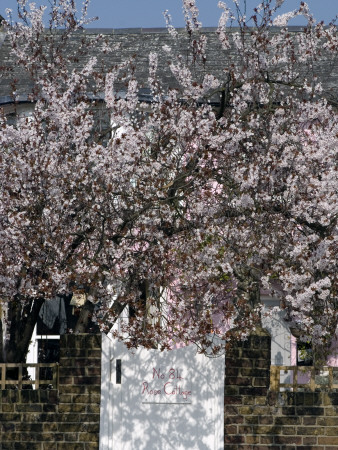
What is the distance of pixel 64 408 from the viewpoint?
1407cm

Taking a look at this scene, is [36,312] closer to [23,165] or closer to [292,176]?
[23,165]

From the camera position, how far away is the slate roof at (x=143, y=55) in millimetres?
24531

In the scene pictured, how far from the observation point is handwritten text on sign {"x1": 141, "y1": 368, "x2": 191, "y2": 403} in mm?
14023

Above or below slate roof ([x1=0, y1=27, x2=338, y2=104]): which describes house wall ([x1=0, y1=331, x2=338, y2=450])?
below

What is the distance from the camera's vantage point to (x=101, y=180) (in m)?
16.3

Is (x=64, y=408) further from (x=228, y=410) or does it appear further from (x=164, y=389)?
(x=228, y=410)

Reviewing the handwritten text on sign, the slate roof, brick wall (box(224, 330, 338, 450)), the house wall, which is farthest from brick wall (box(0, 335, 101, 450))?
the slate roof

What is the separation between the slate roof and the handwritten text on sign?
10298 millimetres

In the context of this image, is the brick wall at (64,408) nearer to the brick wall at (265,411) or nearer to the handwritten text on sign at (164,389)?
the handwritten text on sign at (164,389)

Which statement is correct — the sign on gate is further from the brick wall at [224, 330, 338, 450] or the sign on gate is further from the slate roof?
the slate roof

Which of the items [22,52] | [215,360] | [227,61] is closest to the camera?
[215,360]

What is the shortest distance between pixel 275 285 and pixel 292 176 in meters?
7.17

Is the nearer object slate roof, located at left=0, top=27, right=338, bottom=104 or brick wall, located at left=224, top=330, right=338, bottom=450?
brick wall, located at left=224, top=330, right=338, bottom=450

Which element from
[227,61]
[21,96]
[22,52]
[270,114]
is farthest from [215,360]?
[227,61]
